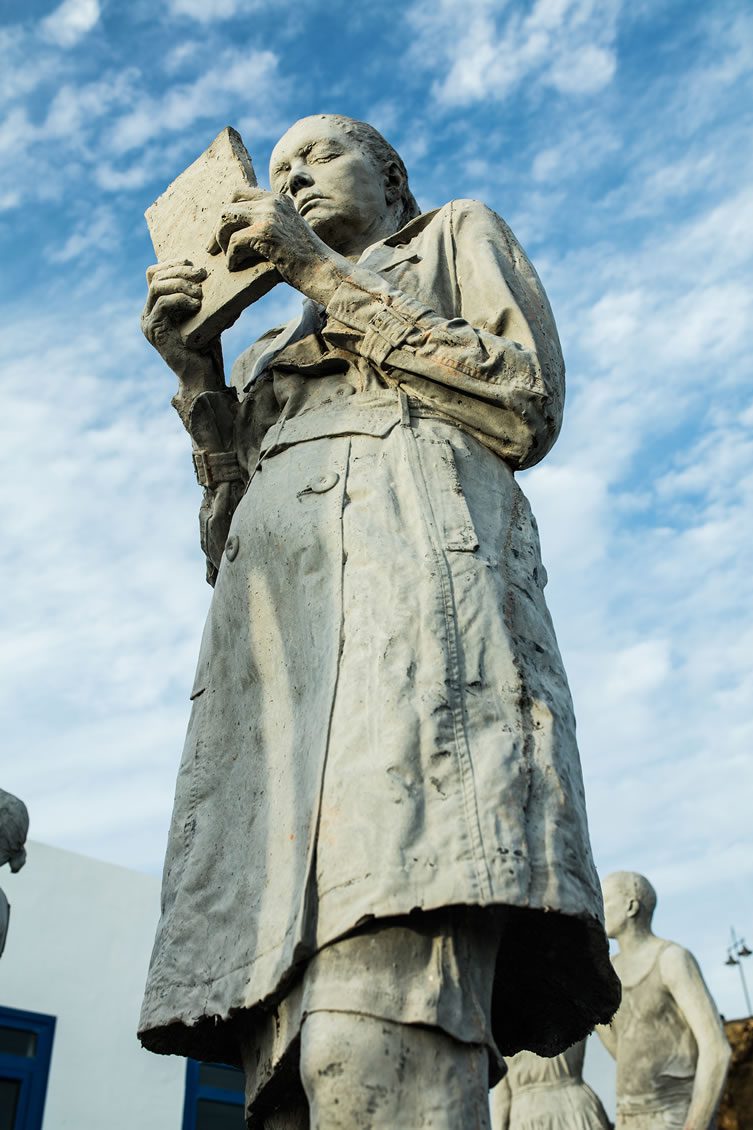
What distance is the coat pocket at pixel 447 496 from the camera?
2.84 metres

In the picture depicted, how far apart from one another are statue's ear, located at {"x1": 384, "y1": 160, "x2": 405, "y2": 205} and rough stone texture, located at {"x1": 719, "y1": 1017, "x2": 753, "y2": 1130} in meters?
5.68

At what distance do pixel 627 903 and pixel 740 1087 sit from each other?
120cm

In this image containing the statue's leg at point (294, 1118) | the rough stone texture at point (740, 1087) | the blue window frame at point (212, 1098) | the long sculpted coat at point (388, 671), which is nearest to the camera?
the long sculpted coat at point (388, 671)

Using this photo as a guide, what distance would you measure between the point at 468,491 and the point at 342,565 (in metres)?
0.36

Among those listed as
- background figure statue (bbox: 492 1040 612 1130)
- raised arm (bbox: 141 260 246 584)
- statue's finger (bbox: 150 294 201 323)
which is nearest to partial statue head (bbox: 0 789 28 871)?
background figure statue (bbox: 492 1040 612 1130)

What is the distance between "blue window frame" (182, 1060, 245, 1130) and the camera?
12.5 meters

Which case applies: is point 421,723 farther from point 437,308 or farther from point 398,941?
point 437,308

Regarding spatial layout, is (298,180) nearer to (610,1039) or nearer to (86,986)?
(610,1039)

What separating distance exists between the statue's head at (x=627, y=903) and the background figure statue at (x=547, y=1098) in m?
0.74

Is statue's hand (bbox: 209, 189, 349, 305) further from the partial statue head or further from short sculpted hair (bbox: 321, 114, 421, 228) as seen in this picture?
the partial statue head

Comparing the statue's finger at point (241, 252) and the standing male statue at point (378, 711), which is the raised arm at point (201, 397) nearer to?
the standing male statue at point (378, 711)

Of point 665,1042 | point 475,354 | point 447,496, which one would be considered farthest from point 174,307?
point 665,1042

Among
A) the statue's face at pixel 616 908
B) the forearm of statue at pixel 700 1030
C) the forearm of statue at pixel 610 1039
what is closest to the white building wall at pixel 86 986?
the forearm of statue at pixel 610 1039

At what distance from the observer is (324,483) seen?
9.93 feet
